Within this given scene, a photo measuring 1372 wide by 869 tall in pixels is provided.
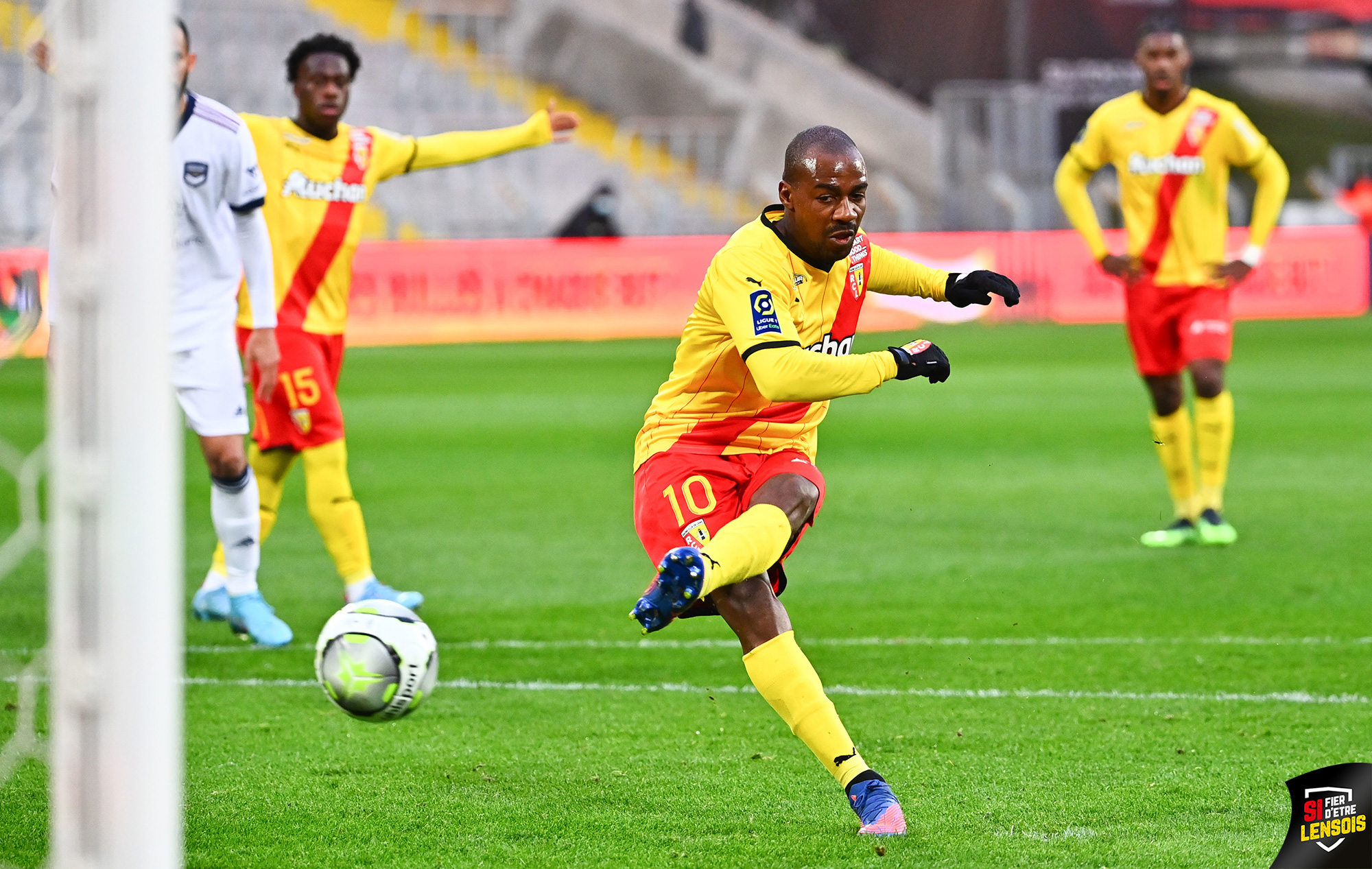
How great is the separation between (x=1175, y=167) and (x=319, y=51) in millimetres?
4340

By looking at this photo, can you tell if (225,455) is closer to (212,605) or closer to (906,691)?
(212,605)

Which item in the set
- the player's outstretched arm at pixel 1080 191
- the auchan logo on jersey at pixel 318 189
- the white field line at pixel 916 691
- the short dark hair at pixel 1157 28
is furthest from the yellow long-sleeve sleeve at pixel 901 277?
the short dark hair at pixel 1157 28

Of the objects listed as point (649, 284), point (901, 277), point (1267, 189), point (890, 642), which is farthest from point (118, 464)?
point (649, 284)

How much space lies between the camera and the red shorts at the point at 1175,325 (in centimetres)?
858

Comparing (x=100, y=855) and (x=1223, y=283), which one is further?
(x=1223, y=283)

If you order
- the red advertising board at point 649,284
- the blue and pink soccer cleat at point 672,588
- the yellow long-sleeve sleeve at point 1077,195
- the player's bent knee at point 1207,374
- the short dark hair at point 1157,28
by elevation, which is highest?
the short dark hair at point 1157,28

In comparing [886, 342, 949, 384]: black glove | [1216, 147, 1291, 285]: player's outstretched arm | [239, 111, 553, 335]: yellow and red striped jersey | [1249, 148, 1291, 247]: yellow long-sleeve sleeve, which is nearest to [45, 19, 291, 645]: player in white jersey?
[239, 111, 553, 335]: yellow and red striped jersey

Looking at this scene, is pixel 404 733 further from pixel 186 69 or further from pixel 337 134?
pixel 337 134

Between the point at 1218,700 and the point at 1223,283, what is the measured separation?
372 cm

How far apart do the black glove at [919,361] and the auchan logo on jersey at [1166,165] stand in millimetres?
5149

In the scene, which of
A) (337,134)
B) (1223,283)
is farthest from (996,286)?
(1223,283)

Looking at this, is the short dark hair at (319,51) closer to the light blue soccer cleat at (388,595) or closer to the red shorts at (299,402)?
the red shorts at (299,402)

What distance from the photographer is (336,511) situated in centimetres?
704

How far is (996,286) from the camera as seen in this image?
187 inches
